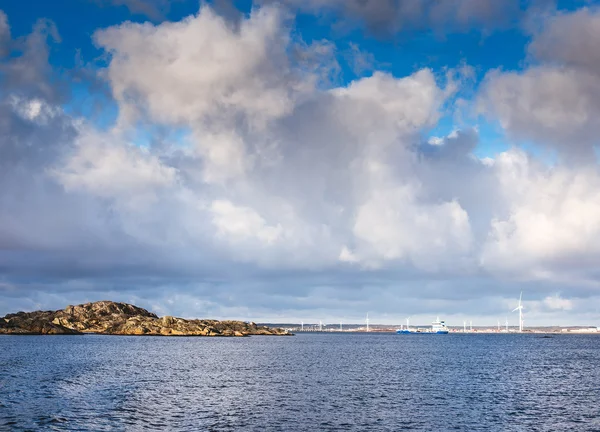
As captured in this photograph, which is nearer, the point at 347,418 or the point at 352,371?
the point at 347,418

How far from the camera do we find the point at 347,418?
74625 mm

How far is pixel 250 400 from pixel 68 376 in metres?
54.1

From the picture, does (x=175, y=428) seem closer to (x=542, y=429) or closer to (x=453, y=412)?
(x=453, y=412)

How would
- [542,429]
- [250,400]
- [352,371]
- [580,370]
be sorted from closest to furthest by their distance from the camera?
1. [542,429]
2. [250,400]
3. [352,371]
4. [580,370]

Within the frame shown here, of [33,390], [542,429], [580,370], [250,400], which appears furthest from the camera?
[580,370]

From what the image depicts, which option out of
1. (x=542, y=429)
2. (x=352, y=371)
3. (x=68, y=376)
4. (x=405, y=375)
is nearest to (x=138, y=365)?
(x=68, y=376)

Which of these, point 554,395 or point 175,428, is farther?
point 554,395

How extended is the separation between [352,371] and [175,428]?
85383 mm

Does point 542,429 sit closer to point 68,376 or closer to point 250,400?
point 250,400

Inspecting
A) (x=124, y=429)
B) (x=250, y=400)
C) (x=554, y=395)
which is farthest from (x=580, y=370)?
(x=124, y=429)

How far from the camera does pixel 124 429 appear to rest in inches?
2598

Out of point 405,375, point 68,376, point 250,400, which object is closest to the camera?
point 250,400

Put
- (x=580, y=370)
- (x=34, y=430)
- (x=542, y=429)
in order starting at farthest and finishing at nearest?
(x=580, y=370) < (x=542, y=429) < (x=34, y=430)

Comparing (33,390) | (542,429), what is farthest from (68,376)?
(542,429)
